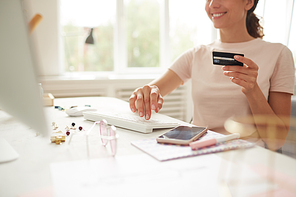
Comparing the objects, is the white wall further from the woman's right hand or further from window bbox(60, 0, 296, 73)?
the woman's right hand

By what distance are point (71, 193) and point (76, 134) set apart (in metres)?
0.35

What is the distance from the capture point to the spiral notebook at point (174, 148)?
0.52 m

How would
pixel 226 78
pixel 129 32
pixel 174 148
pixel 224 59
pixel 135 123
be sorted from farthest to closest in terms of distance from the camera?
pixel 129 32, pixel 226 78, pixel 224 59, pixel 135 123, pixel 174 148

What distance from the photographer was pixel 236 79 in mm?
909

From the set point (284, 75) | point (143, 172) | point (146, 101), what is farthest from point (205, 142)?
point (284, 75)

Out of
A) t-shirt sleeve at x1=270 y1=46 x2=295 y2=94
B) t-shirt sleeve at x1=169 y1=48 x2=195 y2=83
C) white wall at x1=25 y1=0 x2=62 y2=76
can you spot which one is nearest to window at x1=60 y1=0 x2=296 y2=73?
white wall at x1=25 y1=0 x2=62 y2=76

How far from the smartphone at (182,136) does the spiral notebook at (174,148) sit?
12 mm

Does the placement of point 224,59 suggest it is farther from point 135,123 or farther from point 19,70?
point 19,70

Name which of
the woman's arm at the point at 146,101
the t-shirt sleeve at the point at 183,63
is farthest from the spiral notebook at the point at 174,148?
the t-shirt sleeve at the point at 183,63

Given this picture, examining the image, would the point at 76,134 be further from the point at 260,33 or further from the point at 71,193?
the point at 260,33

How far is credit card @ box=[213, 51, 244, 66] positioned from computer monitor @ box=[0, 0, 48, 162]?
70cm

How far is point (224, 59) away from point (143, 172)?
0.53 meters

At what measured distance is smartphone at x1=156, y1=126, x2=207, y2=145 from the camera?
1.92ft

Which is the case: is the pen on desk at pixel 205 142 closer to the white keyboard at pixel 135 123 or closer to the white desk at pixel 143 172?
the white desk at pixel 143 172
